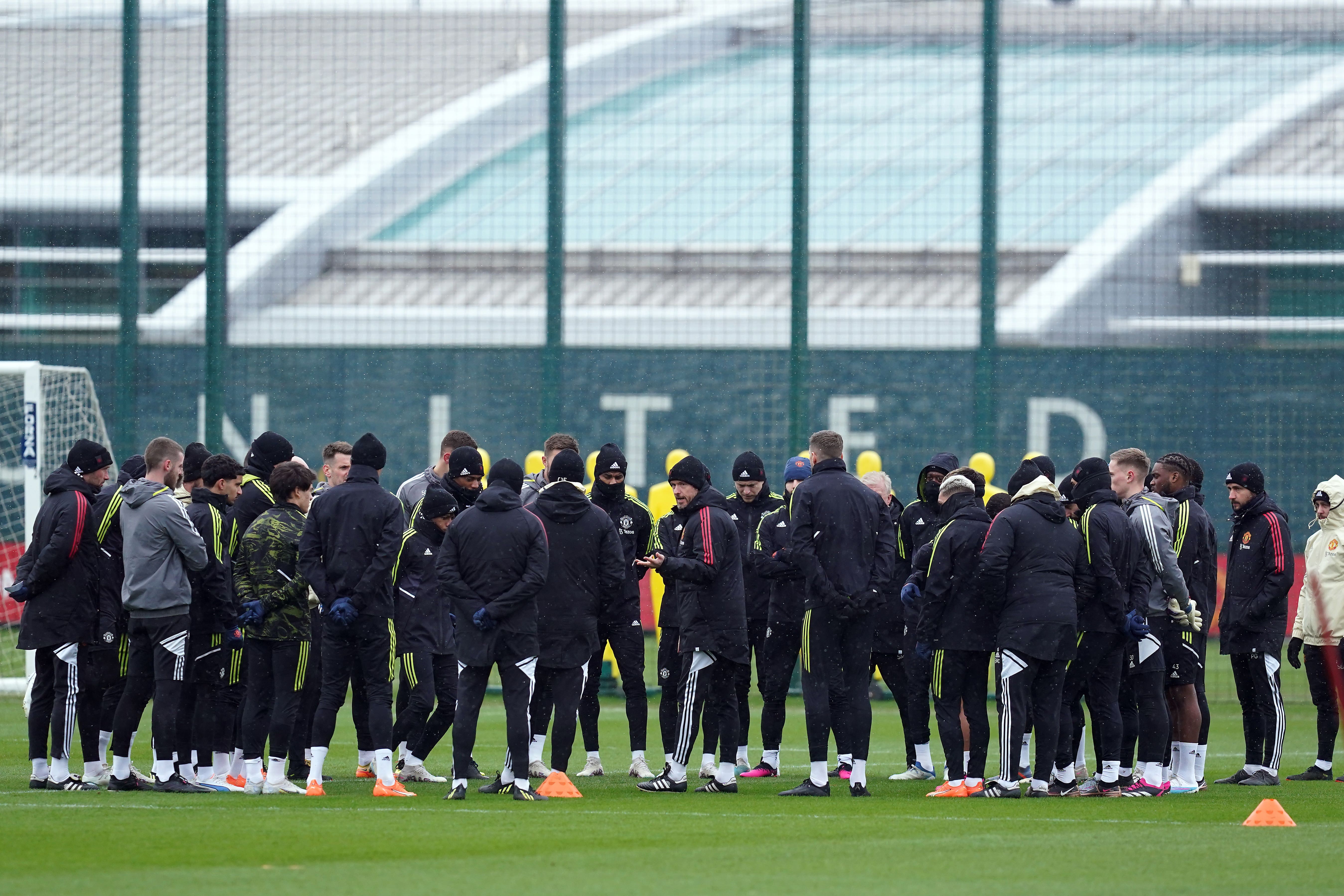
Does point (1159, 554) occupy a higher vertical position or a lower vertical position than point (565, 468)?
lower

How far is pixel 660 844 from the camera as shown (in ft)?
28.5

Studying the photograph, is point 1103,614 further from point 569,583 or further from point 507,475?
point 507,475

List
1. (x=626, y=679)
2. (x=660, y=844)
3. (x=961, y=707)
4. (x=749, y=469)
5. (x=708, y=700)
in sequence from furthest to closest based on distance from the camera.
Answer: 1. (x=626, y=679)
2. (x=749, y=469)
3. (x=708, y=700)
4. (x=961, y=707)
5. (x=660, y=844)

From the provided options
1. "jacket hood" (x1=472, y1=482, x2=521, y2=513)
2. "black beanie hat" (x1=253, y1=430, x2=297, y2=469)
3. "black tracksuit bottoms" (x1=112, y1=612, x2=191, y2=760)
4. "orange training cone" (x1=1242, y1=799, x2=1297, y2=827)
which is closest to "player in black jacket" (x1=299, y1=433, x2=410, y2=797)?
"jacket hood" (x1=472, y1=482, x2=521, y2=513)

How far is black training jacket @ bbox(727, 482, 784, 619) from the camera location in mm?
12336

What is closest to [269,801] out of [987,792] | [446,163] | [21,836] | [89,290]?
[21,836]

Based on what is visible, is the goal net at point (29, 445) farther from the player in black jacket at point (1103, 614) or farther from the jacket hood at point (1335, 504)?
the jacket hood at point (1335, 504)

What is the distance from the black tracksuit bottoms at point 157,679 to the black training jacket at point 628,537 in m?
2.72

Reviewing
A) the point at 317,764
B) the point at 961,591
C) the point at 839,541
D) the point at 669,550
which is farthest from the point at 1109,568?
the point at 317,764

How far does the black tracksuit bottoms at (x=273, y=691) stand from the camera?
10.3m

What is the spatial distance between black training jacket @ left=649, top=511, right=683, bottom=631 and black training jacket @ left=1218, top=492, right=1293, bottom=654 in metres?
3.42

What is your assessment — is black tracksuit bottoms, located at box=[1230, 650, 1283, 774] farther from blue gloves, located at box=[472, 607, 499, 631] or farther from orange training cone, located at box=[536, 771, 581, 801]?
blue gloves, located at box=[472, 607, 499, 631]

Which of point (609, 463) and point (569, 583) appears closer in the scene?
point (569, 583)

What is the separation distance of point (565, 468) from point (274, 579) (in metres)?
1.74
